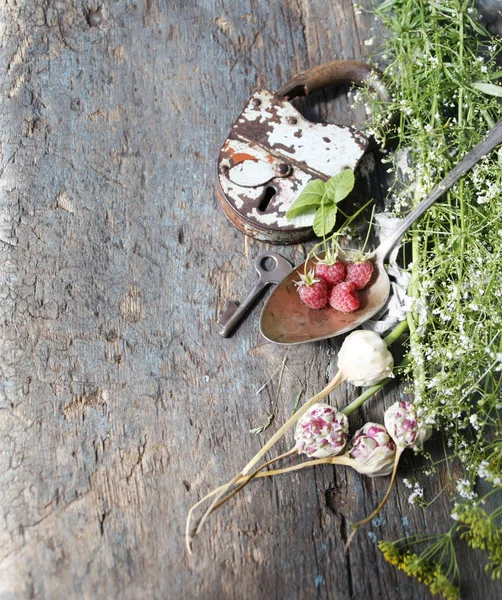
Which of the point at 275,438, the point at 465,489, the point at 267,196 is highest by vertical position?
the point at 267,196

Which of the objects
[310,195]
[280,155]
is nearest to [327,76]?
[280,155]

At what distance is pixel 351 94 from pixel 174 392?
→ 2.87ft

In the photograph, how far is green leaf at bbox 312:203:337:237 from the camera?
1335mm

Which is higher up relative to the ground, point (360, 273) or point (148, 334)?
point (360, 273)

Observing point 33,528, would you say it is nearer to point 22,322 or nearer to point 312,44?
point 22,322

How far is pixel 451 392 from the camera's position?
1238 mm

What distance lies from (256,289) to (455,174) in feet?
1.64

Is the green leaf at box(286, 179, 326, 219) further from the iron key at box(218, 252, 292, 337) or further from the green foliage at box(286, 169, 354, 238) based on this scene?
Result: the iron key at box(218, 252, 292, 337)

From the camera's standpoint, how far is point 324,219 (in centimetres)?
134

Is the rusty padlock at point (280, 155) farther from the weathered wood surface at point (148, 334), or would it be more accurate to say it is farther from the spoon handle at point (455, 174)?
the spoon handle at point (455, 174)

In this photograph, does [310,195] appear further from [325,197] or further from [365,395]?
[365,395]

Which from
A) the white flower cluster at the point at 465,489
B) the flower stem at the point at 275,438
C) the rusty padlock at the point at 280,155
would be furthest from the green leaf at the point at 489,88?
the white flower cluster at the point at 465,489

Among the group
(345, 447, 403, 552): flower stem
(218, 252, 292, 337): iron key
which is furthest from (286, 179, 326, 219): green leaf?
(345, 447, 403, 552): flower stem

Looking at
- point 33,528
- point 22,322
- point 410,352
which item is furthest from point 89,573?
point 410,352
